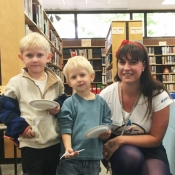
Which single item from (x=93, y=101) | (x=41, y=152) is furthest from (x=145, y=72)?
(x=41, y=152)

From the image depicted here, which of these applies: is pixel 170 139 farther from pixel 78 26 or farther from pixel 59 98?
pixel 78 26

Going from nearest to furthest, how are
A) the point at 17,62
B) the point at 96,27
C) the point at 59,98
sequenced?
the point at 59,98
the point at 17,62
the point at 96,27

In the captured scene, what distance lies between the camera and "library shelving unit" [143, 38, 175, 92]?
7.45m

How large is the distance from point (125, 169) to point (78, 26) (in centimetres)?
686

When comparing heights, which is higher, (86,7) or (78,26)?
(86,7)

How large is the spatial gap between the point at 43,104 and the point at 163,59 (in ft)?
22.7

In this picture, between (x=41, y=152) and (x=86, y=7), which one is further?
(x=86, y=7)

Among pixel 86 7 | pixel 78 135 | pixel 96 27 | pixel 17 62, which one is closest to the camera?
pixel 78 135

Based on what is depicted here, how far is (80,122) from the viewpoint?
47.6 inches

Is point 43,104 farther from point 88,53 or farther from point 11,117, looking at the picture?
point 88,53

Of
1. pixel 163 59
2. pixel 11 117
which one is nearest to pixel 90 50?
pixel 163 59

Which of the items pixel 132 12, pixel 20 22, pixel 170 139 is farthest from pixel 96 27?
pixel 170 139

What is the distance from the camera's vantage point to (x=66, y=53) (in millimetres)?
7594

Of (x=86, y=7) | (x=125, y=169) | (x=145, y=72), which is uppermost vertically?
(x=86, y=7)
